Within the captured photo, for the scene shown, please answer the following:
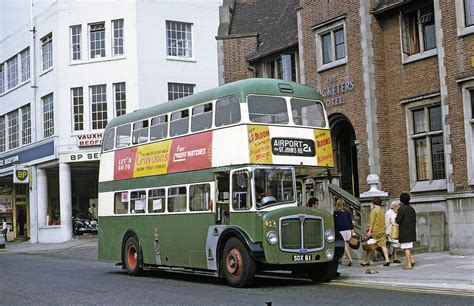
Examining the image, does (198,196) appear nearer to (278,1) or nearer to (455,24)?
(455,24)

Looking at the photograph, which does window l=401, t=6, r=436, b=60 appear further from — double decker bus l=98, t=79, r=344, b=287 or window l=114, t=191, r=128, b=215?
window l=114, t=191, r=128, b=215

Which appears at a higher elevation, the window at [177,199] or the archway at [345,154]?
the archway at [345,154]

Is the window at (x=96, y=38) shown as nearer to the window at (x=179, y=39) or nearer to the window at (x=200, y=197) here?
the window at (x=179, y=39)

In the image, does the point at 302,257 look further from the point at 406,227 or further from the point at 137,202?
the point at 137,202

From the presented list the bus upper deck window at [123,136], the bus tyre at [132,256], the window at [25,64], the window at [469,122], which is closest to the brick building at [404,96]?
the window at [469,122]

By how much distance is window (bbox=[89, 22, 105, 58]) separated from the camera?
121 ft

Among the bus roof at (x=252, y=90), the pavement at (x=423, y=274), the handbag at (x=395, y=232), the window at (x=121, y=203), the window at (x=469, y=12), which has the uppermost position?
the window at (x=469, y=12)

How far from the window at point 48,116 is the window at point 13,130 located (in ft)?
15.6

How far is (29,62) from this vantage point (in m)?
41.8

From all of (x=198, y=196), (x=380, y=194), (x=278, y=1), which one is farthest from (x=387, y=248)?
(x=278, y=1)

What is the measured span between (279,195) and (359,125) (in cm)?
834

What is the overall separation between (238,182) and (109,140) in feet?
21.9

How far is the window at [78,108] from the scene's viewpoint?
36.9 metres

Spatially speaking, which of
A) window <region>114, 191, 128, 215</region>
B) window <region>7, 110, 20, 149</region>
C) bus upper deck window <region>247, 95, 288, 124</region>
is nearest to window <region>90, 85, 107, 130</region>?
window <region>7, 110, 20, 149</region>
